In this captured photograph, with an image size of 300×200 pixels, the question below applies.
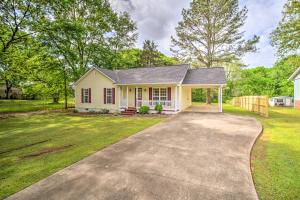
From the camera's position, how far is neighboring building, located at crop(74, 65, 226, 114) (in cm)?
1456

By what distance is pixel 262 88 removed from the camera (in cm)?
3073

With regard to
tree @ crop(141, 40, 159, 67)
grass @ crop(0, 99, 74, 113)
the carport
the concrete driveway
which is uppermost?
tree @ crop(141, 40, 159, 67)

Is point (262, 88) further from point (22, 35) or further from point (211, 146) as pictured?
point (22, 35)

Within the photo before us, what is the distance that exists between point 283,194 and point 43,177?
5.12 metres

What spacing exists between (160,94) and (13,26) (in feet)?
47.9

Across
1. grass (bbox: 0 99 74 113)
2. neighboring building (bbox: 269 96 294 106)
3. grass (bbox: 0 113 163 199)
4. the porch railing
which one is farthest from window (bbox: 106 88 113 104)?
neighboring building (bbox: 269 96 294 106)

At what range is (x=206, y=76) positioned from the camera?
15.8 meters

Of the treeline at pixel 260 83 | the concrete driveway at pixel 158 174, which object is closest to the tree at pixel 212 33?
the treeline at pixel 260 83

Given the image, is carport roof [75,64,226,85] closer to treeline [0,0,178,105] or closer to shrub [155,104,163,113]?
shrub [155,104,163,113]

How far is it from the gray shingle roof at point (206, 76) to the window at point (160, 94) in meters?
2.12

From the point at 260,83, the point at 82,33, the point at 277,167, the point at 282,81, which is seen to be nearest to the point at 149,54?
the point at 82,33

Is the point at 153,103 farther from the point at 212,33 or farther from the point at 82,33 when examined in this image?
the point at 212,33

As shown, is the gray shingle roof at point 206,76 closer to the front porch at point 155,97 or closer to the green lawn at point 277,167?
the front porch at point 155,97

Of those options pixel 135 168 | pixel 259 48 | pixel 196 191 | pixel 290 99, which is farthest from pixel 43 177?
pixel 290 99
